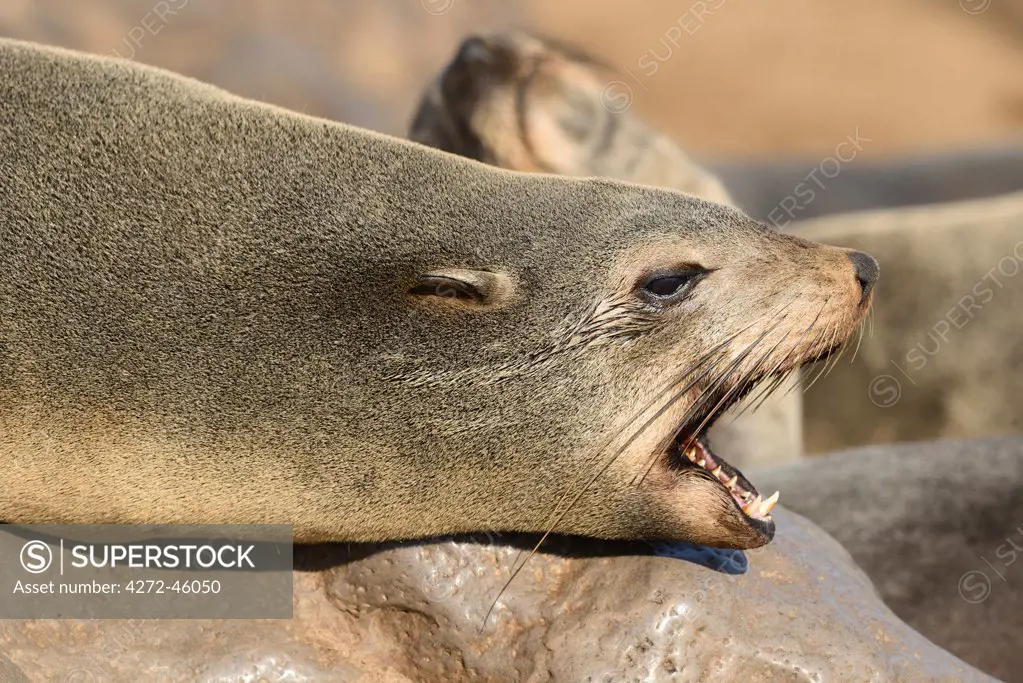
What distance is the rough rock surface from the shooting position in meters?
3.32

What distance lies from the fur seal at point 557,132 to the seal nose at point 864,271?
11.3ft

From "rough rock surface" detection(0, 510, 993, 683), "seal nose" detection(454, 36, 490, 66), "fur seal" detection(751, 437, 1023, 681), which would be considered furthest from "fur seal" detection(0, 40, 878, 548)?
"seal nose" detection(454, 36, 490, 66)

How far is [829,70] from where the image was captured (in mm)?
22703

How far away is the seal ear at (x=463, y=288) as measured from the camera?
335 cm

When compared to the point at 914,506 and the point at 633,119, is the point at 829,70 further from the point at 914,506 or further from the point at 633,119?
the point at 914,506

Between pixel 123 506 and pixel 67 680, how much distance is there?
510 millimetres

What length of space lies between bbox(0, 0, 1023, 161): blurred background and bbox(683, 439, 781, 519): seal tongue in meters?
13.2

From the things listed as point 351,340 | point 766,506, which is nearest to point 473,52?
point 351,340

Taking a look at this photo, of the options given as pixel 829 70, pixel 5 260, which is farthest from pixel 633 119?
pixel 829 70

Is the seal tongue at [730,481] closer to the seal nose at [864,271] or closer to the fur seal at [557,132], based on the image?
the seal nose at [864,271]

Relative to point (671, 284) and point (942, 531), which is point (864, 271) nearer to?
point (671, 284)

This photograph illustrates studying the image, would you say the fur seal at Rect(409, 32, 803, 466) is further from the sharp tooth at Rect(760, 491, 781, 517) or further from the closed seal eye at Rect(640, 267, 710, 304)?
the closed seal eye at Rect(640, 267, 710, 304)

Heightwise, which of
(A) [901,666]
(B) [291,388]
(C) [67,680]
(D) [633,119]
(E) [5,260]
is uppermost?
(D) [633,119]

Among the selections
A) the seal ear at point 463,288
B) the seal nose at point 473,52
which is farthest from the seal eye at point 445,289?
the seal nose at point 473,52
